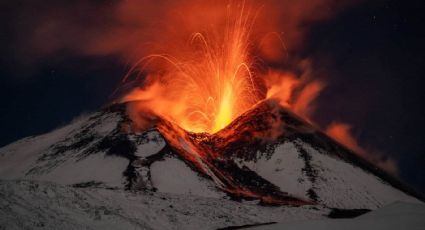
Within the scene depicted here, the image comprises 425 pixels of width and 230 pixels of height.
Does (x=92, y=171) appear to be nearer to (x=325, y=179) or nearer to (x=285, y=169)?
(x=285, y=169)

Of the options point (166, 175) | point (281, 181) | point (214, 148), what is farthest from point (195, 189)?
point (214, 148)

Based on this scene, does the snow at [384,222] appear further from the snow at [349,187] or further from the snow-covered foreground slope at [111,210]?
the snow at [349,187]

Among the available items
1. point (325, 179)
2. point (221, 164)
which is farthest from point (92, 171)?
point (325, 179)

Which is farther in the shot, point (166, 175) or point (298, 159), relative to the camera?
point (298, 159)

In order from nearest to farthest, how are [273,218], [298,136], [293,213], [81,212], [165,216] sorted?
[81,212]
[165,216]
[273,218]
[293,213]
[298,136]

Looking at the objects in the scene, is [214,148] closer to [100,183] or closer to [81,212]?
[100,183]

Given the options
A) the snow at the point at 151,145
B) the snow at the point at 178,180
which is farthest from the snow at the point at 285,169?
the snow at the point at 151,145
